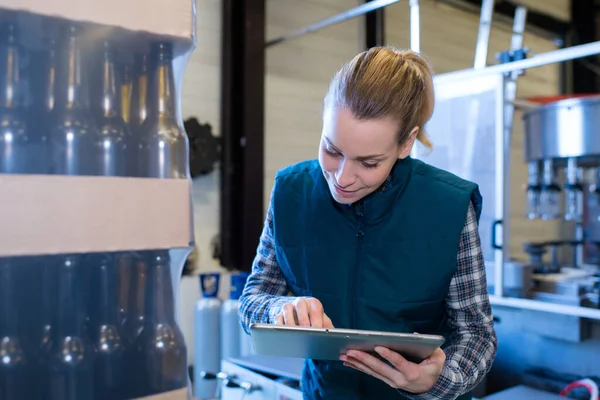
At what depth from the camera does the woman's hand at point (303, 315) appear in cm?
102

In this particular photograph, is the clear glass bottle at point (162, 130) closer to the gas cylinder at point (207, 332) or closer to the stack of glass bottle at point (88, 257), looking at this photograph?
the stack of glass bottle at point (88, 257)

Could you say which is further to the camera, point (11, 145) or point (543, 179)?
point (543, 179)

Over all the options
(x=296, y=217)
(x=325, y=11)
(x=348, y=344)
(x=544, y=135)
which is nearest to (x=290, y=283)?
(x=296, y=217)

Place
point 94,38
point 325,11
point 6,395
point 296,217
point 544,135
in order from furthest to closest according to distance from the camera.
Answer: point 325,11 → point 544,135 → point 296,217 → point 94,38 → point 6,395

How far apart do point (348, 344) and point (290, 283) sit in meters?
0.37

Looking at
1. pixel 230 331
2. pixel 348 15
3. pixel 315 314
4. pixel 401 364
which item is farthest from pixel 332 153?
pixel 348 15

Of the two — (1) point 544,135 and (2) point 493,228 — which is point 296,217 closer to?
(2) point 493,228

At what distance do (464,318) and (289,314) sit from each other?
1.30 feet

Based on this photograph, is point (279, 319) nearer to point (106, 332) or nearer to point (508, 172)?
point (106, 332)

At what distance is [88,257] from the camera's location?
1.00m

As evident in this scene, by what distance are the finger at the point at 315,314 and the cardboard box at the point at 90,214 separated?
10.5 inches

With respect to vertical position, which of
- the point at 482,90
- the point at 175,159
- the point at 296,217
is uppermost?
the point at 482,90

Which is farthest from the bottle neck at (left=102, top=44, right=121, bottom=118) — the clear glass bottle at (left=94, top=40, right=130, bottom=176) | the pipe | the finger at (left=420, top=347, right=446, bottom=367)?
the pipe

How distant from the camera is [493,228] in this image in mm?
2295
